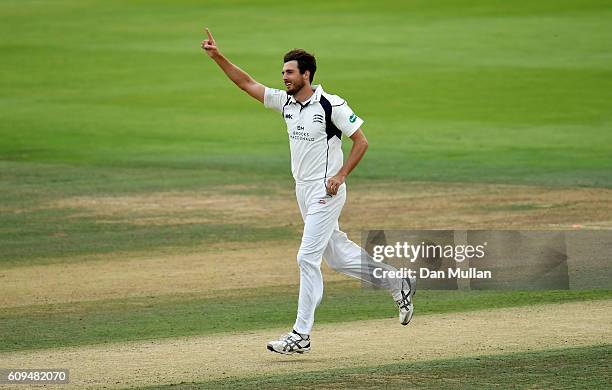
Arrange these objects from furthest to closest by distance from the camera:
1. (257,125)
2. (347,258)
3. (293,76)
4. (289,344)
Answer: (257,125), (347,258), (293,76), (289,344)

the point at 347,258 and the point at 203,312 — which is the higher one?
the point at 347,258

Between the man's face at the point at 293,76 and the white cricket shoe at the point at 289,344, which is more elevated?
the man's face at the point at 293,76

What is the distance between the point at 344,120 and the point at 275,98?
658 mm

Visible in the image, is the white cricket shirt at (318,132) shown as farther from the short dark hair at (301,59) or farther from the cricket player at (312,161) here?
the short dark hair at (301,59)

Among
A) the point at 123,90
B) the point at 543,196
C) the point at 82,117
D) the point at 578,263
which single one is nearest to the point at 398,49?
Answer: the point at 123,90

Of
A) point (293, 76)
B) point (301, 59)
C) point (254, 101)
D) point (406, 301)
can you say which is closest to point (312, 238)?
point (406, 301)

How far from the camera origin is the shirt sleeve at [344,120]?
35.8ft

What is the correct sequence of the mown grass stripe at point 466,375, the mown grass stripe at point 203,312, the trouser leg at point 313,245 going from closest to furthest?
the mown grass stripe at point 466,375, the trouser leg at point 313,245, the mown grass stripe at point 203,312

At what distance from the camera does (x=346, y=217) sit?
18766 mm

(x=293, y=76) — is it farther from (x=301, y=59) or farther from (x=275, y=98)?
(x=275, y=98)

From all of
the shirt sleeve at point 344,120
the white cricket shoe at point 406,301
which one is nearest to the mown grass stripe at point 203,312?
the white cricket shoe at point 406,301

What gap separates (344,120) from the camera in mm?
10930

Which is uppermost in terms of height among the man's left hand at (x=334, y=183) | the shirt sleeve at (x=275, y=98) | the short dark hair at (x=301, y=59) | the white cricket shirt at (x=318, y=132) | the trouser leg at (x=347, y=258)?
the short dark hair at (x=301, y=59)

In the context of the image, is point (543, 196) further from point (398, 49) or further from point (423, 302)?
point (398, 49)
